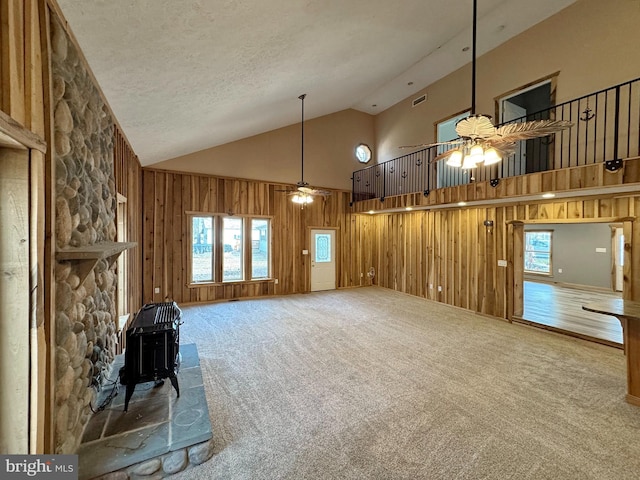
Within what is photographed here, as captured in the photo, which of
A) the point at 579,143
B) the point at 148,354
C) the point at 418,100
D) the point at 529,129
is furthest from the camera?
the point at 418,100

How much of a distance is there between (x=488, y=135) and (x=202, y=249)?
6.18 metres

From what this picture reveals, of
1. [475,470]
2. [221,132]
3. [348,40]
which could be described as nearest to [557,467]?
[475,470]

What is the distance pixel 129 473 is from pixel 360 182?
832cm

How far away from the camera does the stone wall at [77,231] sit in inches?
67.6

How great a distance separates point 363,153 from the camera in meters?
9.21

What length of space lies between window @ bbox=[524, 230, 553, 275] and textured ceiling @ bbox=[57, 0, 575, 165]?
23.2 ft

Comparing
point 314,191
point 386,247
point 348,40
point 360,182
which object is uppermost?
point 348,40

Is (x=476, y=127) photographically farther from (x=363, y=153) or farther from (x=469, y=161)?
(x=363, y=153)

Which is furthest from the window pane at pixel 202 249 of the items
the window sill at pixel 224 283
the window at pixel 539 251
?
the window at pixel 539 251

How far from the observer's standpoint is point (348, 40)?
359 cm

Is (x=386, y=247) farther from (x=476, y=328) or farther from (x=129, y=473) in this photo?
(x=129, y=473)

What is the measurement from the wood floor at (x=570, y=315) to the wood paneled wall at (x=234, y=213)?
466 cm

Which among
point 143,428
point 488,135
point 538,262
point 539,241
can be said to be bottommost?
point 143,428

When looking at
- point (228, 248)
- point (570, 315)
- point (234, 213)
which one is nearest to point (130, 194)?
point (234, 213)
